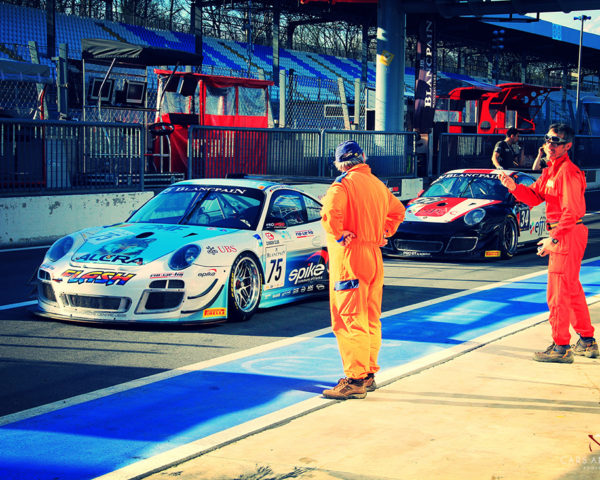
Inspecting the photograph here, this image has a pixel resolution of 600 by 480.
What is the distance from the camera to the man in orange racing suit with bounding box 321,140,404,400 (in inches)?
207

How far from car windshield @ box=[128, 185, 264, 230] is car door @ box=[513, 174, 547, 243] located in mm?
5745

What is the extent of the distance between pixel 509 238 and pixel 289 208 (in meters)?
5.09

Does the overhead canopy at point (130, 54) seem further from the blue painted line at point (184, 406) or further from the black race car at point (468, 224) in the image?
the blue painted line at point (184, 406)

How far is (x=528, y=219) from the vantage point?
1312cm

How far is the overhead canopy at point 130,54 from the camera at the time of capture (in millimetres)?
18438

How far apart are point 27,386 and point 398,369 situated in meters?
2.54

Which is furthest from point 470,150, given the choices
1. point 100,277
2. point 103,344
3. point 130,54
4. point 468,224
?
point 103,344

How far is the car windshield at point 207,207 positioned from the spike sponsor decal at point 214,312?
0.99m

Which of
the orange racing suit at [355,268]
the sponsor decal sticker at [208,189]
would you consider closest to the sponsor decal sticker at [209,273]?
the sponsor decal sticker at [208,189]

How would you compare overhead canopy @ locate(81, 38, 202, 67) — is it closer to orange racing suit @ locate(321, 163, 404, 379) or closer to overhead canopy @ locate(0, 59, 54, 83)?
overhead canopy @ locate(0, 59, 54, 83)

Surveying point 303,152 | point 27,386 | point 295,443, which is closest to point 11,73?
point 303,152

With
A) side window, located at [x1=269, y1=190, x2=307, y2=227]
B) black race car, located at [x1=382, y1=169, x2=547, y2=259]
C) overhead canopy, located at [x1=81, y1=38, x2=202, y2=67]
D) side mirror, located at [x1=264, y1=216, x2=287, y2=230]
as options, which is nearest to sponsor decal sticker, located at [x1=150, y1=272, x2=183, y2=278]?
side mirror, located at [x1=264, y1=216, x2=287, y2=230]

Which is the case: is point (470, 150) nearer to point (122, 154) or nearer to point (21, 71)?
point (122, 154)

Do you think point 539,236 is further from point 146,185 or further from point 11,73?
point 11,73
